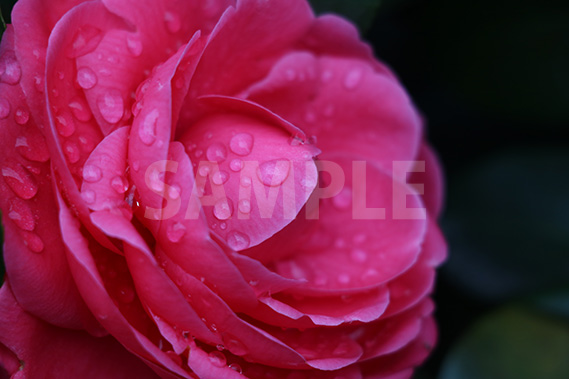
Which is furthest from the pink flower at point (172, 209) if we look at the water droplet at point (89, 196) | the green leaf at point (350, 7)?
the green leaf at point (350, 7)

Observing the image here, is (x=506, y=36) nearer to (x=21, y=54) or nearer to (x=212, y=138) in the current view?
(x=212, y=138)

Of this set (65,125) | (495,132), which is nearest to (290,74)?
(65,125)

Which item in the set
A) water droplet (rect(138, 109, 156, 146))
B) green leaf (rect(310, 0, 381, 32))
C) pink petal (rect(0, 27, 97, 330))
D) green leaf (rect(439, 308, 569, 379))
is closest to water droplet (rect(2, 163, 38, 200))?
pink petal (rect(0, 27, 97, 330))

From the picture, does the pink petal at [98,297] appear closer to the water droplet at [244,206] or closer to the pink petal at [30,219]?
the pink petal at [30,219]

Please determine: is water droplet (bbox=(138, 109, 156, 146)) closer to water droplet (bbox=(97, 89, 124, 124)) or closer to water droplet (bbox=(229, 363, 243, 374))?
water droplet (bbox=(97, 89, 124, 124))

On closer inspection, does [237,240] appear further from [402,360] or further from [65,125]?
[402,360]

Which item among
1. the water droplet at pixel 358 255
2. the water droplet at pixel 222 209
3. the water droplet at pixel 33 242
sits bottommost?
the water droplet at pixel 358 255

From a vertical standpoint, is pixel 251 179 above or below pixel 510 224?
above
